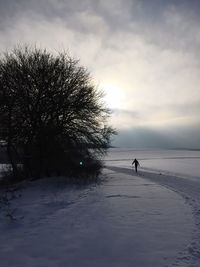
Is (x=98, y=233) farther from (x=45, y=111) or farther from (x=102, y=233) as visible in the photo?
(x=45, y=111)

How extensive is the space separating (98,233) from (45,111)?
17377mm

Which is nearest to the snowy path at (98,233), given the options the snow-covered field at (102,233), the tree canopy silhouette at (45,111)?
the snow-covered field at (102,233)

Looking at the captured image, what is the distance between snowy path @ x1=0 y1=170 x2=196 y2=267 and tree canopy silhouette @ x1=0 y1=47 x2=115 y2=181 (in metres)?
10.9

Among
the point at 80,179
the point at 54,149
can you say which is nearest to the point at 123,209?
the point at 80,179

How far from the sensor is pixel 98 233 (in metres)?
9.34

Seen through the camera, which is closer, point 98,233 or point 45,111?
point 98,233

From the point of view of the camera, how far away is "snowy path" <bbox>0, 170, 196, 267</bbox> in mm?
7285

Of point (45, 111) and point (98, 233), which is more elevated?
point (45, 111)

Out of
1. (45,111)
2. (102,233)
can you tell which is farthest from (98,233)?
(45,111)

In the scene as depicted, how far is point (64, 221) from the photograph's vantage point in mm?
10898

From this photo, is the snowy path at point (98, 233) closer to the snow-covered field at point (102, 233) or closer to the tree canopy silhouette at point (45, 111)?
the snow-covered field at point (102, 233)

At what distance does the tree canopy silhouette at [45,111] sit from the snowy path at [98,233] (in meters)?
10.9

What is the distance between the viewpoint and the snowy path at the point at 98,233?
7.29 m

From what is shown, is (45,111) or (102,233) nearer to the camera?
(102,233)
